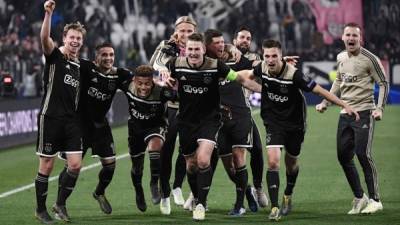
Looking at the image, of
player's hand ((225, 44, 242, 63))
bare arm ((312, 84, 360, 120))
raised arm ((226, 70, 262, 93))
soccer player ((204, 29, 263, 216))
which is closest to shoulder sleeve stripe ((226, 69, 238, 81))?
raised arm ((226, 70, 262, 93))

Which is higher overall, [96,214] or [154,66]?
[154,66]

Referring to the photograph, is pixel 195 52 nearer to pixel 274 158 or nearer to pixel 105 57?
pixel 105 57

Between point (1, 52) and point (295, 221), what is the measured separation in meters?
23.1

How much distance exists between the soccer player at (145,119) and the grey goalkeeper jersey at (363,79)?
84.0 inches

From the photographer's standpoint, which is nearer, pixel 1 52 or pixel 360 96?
pixel 360 96

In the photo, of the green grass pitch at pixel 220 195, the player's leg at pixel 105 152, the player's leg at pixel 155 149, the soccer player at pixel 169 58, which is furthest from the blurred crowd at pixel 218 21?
the player's leg at pixel 105 152

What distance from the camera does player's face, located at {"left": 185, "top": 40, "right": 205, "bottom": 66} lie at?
11195 mm

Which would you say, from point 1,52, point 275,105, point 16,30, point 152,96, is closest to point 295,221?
point 275,105

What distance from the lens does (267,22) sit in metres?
40.7

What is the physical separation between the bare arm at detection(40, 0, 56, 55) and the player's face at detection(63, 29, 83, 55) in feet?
0.79

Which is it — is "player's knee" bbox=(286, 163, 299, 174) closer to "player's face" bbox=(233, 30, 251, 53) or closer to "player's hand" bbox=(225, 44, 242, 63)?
"player's hand" bbox=(225, 44, 242, 63)

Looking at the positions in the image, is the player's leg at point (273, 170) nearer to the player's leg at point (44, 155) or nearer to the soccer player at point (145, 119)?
→ the soccer player at point (145, 119)

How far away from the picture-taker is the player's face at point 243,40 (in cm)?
1285

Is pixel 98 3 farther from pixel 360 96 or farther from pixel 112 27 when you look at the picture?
pixel 360 96
